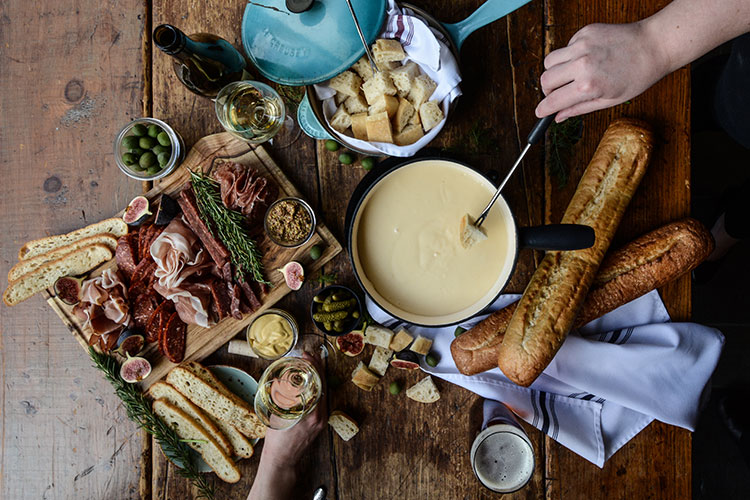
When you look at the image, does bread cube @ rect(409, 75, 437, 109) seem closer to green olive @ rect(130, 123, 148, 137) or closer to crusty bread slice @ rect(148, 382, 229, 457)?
green olive @ rect(130, 123, 148, 137)

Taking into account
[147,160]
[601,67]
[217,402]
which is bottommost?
[217,402]

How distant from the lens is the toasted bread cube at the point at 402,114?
1.34 meters

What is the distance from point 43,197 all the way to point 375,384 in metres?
1.35

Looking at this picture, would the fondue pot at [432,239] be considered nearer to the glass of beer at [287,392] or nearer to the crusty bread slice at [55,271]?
the glass of beer at [287,392]

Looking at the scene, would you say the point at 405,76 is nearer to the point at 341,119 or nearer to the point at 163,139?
the point at 341,119

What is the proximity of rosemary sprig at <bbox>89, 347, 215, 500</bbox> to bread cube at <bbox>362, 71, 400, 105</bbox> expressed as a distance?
1211 millimetres

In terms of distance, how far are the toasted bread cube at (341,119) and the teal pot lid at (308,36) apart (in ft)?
0.39

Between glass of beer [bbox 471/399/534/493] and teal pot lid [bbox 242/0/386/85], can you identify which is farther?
glass of beer [bbox 471/399/534/493]

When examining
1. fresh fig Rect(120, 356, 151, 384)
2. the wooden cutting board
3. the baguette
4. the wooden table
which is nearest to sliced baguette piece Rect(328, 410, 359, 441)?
the wooden table

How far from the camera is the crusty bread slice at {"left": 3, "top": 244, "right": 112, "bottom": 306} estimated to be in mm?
1599

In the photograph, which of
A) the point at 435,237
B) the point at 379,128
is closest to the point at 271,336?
the point at 435,237

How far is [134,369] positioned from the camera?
158cm

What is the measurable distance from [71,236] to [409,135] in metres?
1.22

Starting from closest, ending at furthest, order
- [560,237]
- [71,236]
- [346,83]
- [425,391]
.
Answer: [560,237], [346,83], [425,391], [71,236]
